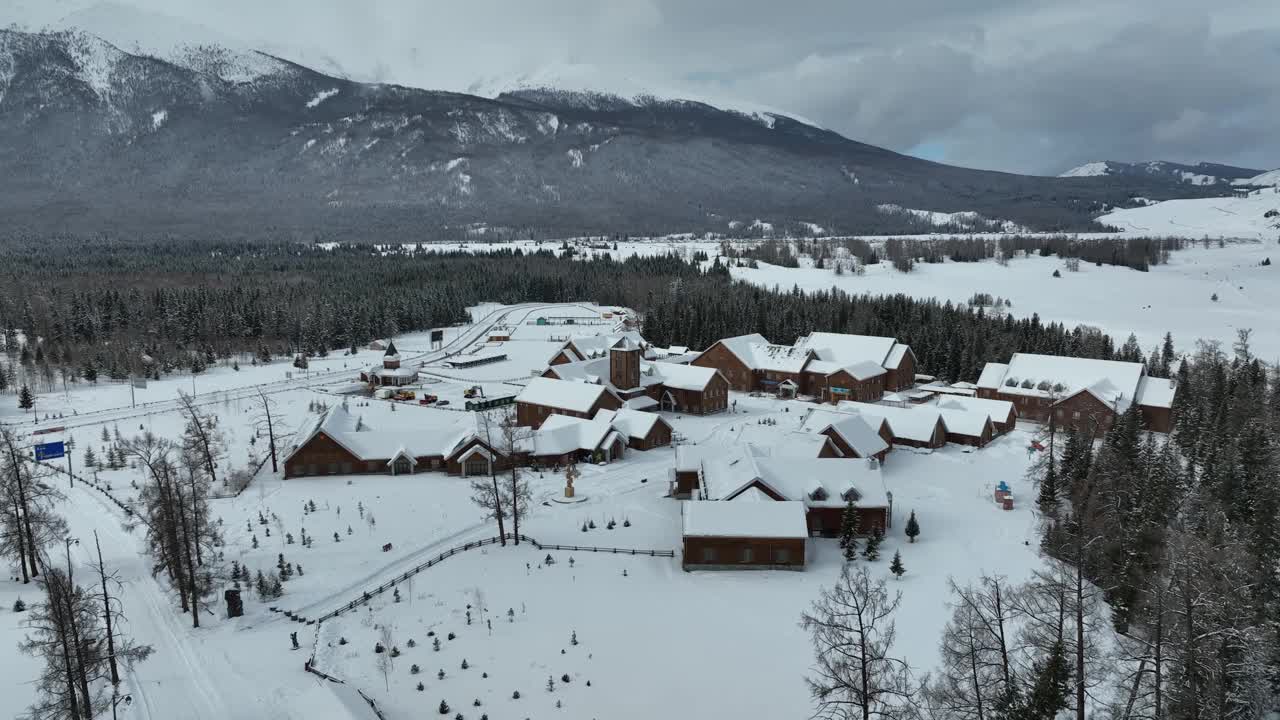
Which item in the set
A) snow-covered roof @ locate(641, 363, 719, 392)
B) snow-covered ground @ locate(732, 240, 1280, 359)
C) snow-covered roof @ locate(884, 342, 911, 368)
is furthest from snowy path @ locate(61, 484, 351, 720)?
snow-covered ground @ locate(732, 240, 1280, 359)

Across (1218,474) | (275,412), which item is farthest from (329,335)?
(1218,474)

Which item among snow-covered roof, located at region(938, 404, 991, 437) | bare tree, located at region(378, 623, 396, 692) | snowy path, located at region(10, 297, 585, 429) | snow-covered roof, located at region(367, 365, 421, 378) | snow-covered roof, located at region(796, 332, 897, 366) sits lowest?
bare tree, located at region(378, 623, 396, 692)

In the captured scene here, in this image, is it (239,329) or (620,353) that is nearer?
(620,353)

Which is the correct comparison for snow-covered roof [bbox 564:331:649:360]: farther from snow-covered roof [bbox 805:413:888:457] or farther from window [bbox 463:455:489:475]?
window [bbox 463:455:489:475]

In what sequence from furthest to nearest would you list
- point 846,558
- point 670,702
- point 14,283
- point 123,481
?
1. point 14,283
2. point 123,481
3. point 846,558
4. point 670,702

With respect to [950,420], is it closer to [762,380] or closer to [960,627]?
[762,380]
